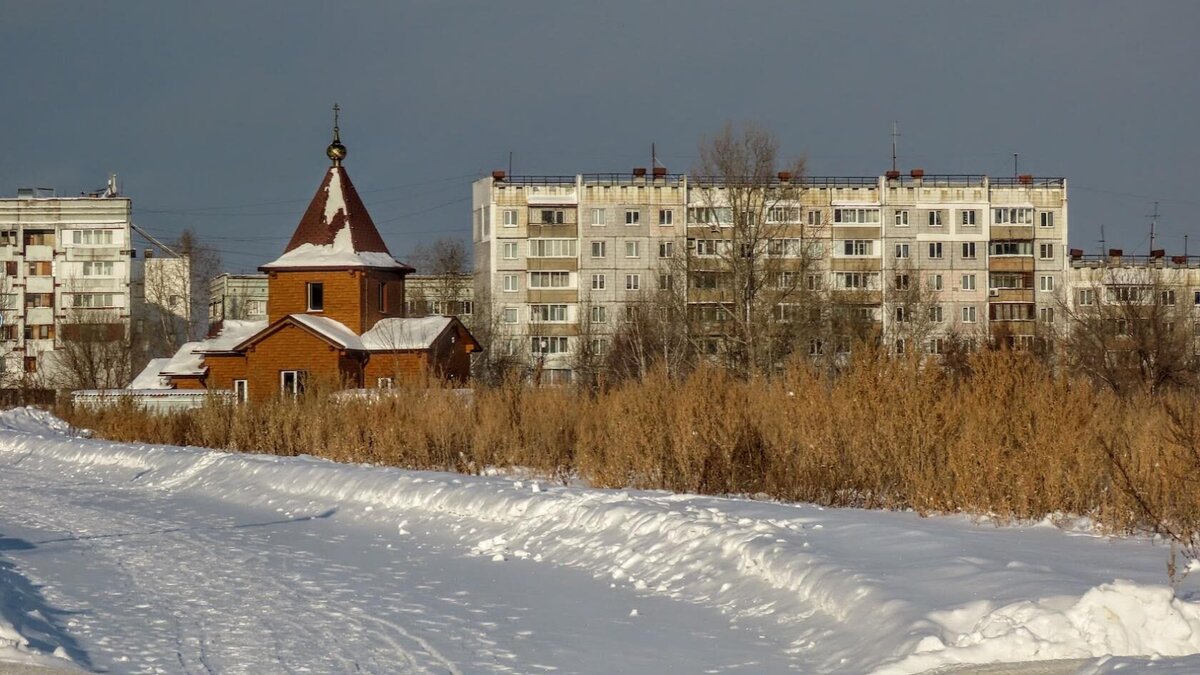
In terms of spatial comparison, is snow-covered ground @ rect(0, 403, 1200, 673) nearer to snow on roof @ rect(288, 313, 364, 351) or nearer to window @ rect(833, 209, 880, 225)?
snow on roof @ rect(288, 313, 364, 351)

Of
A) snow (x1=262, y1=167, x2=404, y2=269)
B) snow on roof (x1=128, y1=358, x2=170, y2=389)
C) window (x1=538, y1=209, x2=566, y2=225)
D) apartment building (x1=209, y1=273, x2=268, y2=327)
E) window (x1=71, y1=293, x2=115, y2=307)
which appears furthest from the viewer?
apartment building (x1=209, y1=273, x2=268, y2=327)

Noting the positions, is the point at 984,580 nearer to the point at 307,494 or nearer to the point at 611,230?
the point at 307,494

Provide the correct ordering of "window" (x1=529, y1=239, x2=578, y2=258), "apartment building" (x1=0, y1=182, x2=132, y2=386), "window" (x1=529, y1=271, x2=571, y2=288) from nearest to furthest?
"window" (x1=529, y1=239, x2=578, y2=258)
"window" (x1=529, y1=271, x2=571, y2=288)
"apartment building" (x1=0, y1=182, x2=132, y2=386)

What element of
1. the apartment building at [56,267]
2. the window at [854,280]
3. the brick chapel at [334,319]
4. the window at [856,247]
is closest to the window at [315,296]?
the brick chapel at [334,319]

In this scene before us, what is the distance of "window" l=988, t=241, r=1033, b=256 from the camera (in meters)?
96.1

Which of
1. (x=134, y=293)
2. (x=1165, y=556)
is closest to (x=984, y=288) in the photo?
(x=134, y=293)

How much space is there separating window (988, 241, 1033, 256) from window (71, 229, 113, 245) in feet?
213

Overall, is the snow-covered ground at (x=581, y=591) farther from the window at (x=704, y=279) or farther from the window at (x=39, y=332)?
the window at (x=39, y=332)

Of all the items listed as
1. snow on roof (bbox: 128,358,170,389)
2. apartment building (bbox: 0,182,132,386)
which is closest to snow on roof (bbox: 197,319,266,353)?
snow on roof (bbox: 128,358,170,389)

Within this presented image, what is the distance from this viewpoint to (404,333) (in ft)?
193

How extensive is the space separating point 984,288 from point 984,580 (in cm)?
8907

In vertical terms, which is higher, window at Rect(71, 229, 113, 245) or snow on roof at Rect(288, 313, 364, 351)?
window at Rect(71, 229, 113, 245)

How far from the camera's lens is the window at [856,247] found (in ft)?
313

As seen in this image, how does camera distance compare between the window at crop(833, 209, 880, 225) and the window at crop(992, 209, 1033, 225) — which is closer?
the window at crop(833, 209, 880, 225)
